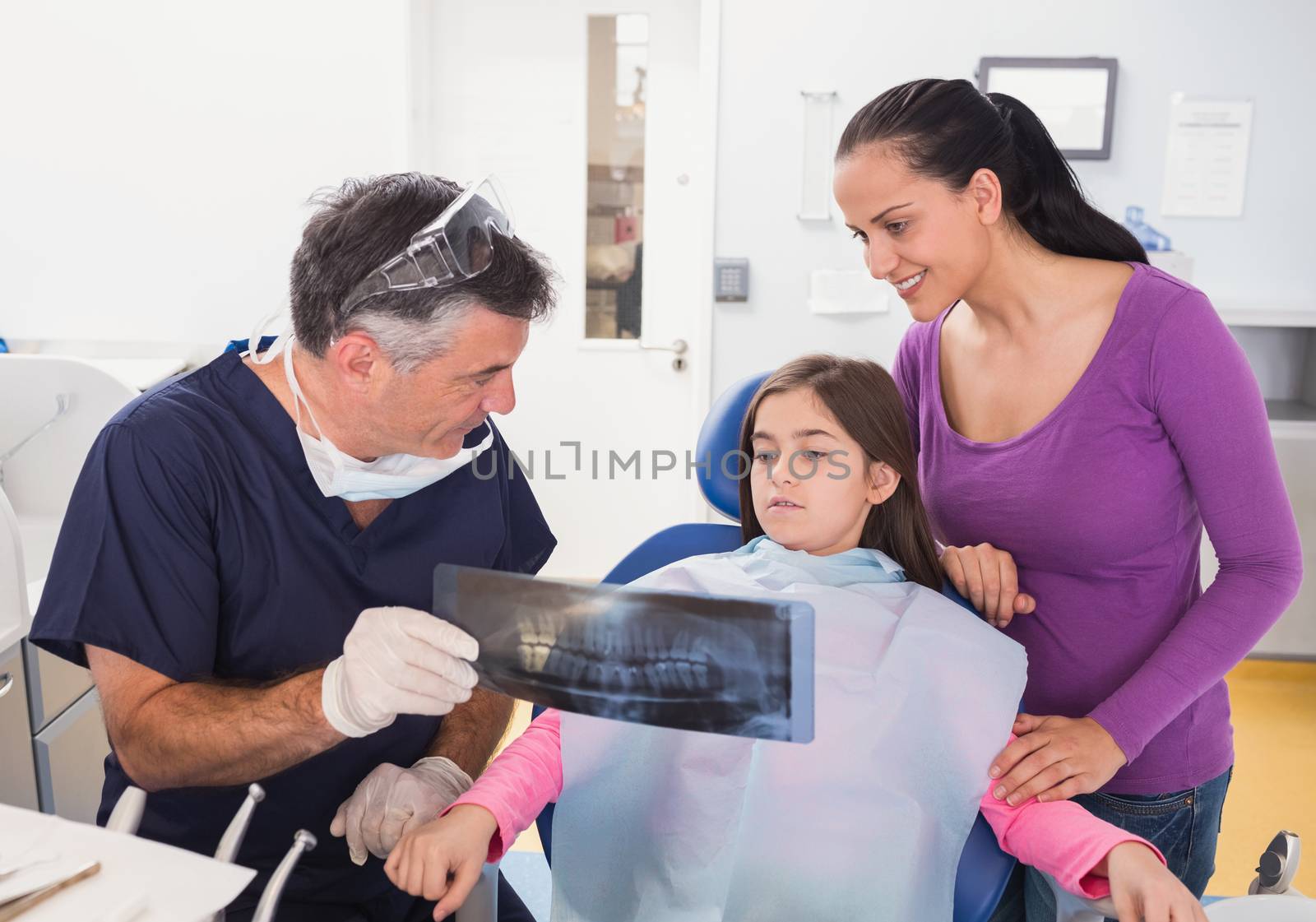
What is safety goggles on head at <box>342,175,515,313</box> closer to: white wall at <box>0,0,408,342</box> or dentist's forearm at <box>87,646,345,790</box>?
dentist's forearm at <box>87,646,345,790</box>

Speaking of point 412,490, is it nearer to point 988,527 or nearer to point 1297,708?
point 988,527

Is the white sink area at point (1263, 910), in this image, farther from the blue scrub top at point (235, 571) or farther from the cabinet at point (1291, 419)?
the cabinet at point (1291, 419)

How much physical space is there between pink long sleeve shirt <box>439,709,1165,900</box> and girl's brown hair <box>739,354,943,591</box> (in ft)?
1.07

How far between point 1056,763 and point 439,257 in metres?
0.80

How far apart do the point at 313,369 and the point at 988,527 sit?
2.64ft

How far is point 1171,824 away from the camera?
124 centimetres

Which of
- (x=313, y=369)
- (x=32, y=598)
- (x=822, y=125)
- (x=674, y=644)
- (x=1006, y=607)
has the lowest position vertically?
(x=32, y=598)

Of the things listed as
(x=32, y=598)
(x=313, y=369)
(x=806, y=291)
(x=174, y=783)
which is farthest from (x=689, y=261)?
(x=174, y=783)

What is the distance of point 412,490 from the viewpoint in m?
1.22

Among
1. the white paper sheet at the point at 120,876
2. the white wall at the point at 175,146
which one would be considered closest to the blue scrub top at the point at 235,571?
the white paper sheet at the point at 120,876

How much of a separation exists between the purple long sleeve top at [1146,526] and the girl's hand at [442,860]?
66 cm

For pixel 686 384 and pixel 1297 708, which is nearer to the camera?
pixel 1297 708

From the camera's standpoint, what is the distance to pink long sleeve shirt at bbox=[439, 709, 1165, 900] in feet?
3.34

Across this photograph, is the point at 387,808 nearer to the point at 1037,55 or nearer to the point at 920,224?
the point at 920,224
